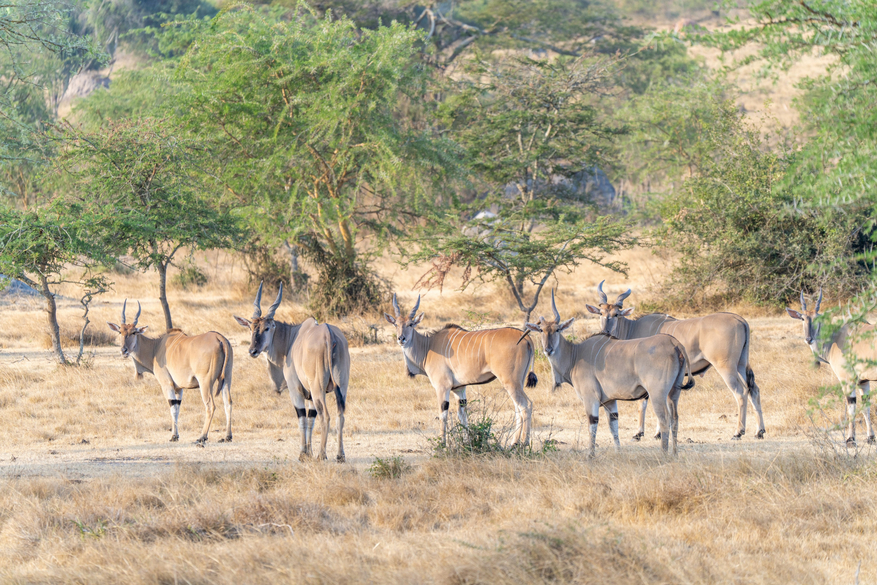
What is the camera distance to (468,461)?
282 inches

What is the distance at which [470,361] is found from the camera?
8.79 m

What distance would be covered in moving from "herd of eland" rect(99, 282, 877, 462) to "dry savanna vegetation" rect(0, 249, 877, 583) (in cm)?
42

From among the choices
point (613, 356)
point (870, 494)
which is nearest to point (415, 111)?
point (613, 356)

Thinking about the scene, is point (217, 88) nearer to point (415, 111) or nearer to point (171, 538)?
point (415, 111)

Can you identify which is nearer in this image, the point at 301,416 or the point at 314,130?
the point at 301,416

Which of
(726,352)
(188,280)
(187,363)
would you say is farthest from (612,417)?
(188,280)

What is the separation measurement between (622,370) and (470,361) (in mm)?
1676

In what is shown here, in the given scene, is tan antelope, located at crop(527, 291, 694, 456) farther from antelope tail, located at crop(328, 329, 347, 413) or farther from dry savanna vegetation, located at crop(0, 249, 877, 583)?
antelope tail, located at crop(328, 329, 347, 413)

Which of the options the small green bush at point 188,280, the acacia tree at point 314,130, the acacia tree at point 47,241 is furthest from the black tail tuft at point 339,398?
the small green bush at point 188,280

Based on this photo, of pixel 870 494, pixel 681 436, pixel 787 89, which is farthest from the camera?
pixel 787 89

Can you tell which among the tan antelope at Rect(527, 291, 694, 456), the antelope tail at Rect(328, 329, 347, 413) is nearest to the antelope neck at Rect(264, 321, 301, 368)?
the antelope tail at Rect(328, 329, 347, 413)

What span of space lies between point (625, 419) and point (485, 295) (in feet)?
34.2

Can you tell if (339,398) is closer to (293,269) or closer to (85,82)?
(293,269)

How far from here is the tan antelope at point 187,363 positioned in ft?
29.3
